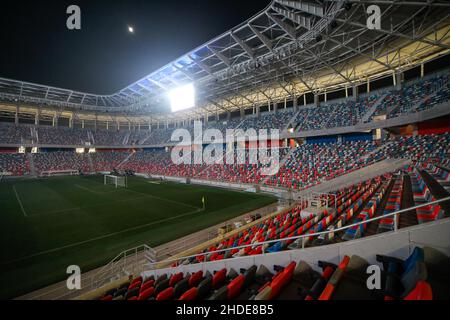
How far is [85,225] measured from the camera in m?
13.9

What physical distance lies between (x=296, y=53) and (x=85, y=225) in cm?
2380

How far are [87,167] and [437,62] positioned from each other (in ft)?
210

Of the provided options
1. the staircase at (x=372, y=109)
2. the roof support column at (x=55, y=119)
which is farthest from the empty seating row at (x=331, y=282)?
the roof support column at (x=55, y=119)

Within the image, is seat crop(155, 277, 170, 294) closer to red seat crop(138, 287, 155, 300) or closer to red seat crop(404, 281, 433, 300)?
red seat crop(138, 287, 155, 300)

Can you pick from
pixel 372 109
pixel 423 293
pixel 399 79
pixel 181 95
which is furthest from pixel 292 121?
pixel 423 293

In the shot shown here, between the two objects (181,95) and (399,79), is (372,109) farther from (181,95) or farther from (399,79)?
(181,95)

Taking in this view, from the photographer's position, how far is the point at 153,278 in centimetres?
703

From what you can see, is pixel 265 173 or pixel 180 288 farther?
pixel 265 173

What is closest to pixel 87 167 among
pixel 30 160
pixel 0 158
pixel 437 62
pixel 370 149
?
pixel 30 160

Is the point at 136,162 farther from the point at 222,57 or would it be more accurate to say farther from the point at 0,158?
the point at 222,57

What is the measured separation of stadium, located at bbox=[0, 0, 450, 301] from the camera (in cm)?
404

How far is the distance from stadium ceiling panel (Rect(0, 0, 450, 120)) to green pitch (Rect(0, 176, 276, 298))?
622 inches

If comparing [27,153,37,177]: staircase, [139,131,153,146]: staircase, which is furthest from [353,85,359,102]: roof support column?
[27,153,37,177]: staircase

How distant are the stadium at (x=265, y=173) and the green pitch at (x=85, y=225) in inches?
4.5
